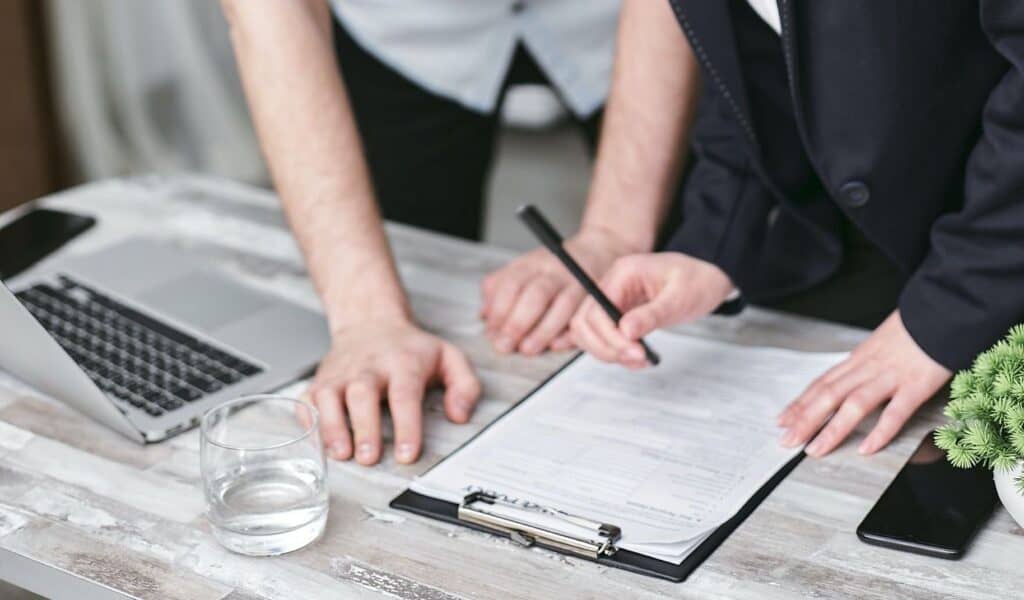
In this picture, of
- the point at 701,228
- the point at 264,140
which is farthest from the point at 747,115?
the point at 264,140

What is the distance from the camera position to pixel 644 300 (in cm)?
132

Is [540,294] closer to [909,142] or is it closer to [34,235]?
[909,142]

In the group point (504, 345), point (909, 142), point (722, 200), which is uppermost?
point (909, 142)

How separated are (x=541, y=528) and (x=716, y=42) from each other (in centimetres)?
55

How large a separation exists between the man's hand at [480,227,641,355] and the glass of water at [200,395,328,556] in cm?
34

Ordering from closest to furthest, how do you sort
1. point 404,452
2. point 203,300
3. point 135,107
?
point 404,452 → point 203,300 → point 135,107

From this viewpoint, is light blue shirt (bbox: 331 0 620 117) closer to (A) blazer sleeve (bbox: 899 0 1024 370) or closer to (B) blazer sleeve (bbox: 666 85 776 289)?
(B) blazer sleeve (bbox: 666 85 776 289)

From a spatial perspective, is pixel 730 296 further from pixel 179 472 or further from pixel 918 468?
pixel 179 472

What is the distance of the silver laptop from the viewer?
1.14 meters

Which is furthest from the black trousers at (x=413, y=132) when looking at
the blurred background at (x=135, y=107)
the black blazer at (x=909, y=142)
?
the blurred background at (x=135, y=107)

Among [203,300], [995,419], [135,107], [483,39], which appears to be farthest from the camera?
[135,107]

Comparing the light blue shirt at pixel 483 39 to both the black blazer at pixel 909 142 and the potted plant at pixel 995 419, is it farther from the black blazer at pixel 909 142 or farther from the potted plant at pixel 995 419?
the potted plant at pixel 995 419

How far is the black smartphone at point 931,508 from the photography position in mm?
963

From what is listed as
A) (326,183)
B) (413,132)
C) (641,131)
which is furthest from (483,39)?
(326,183)
